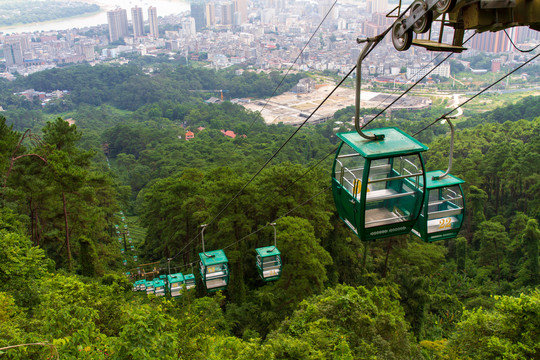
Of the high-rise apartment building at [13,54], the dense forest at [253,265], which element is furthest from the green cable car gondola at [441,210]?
the high-rise apartment building at [13,54]

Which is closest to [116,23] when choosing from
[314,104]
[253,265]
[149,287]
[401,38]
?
[314,104]

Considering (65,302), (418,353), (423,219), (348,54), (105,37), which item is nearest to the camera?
(423,219)

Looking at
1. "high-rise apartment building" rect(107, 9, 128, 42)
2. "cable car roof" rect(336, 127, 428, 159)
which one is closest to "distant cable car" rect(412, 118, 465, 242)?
"cable car roof" rect(336, 127, 428, 159)

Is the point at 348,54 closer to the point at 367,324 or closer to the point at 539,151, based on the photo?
the point at 539,151

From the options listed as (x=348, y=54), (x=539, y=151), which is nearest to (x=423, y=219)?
(x=539, y=151)

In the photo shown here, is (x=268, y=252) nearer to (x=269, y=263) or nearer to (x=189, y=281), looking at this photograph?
(x=269, y=263)

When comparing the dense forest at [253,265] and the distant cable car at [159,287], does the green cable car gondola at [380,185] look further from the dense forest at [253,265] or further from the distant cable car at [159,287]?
the distant cable car at [159,287]
